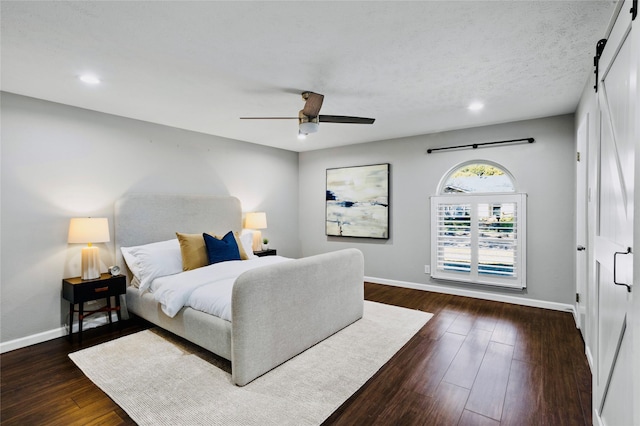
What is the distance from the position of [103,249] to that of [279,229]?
115 inches

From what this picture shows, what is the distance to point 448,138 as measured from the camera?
4656 mm

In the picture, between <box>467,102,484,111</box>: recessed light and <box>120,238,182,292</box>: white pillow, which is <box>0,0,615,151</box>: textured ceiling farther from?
<box>120,238,182,292</box>: white pillow

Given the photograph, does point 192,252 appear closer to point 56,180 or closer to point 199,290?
point 199,290

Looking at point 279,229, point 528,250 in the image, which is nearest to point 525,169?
point 528,250

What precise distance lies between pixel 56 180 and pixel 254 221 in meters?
2.51

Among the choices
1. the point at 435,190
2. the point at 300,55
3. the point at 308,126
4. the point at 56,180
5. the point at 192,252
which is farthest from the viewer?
the point at 435,190

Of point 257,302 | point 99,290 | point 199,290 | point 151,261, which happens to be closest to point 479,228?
point 257,302

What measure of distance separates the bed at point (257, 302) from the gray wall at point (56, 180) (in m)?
0.27

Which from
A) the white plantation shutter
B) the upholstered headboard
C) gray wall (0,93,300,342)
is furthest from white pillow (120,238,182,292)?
the white plantation shutter

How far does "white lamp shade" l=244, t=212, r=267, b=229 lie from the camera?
16.4ft

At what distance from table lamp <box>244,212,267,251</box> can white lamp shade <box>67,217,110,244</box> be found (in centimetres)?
206

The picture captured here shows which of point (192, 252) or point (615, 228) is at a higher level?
point (615, 228)

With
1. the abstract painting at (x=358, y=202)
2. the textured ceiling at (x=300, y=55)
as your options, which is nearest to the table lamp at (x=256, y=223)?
the abstract painting at (x=358, y=202)

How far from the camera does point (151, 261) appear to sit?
133 inches
